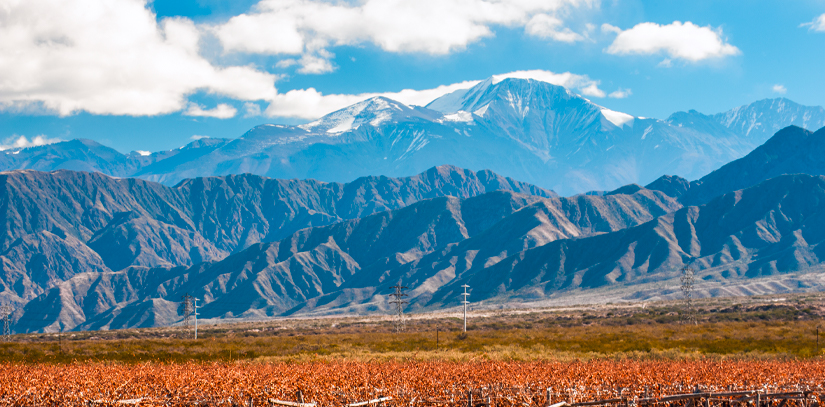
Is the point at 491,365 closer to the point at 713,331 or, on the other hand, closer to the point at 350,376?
the point at 350,376

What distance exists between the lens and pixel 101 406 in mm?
22234

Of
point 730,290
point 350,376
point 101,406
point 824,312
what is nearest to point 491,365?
point 350,376

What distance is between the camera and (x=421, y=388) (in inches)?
935

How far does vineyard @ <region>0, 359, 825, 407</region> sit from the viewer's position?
72.3 ft

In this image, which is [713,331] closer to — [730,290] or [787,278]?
[730,290]

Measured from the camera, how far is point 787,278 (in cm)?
18988

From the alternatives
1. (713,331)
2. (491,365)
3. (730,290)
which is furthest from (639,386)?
(730,290)

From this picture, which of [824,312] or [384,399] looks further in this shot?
[824,312]

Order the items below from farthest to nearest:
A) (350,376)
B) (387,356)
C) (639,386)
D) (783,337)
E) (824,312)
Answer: (824,312)
(783,337)
(387,356)
(350,376)
(639,386)

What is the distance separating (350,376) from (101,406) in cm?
829

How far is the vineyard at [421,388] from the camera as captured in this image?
2205 centimetres

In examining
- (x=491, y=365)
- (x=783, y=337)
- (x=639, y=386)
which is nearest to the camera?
(x=639, y=386)

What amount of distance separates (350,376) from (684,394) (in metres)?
11.3

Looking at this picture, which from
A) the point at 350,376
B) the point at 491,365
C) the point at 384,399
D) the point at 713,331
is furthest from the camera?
the point at 713,331
